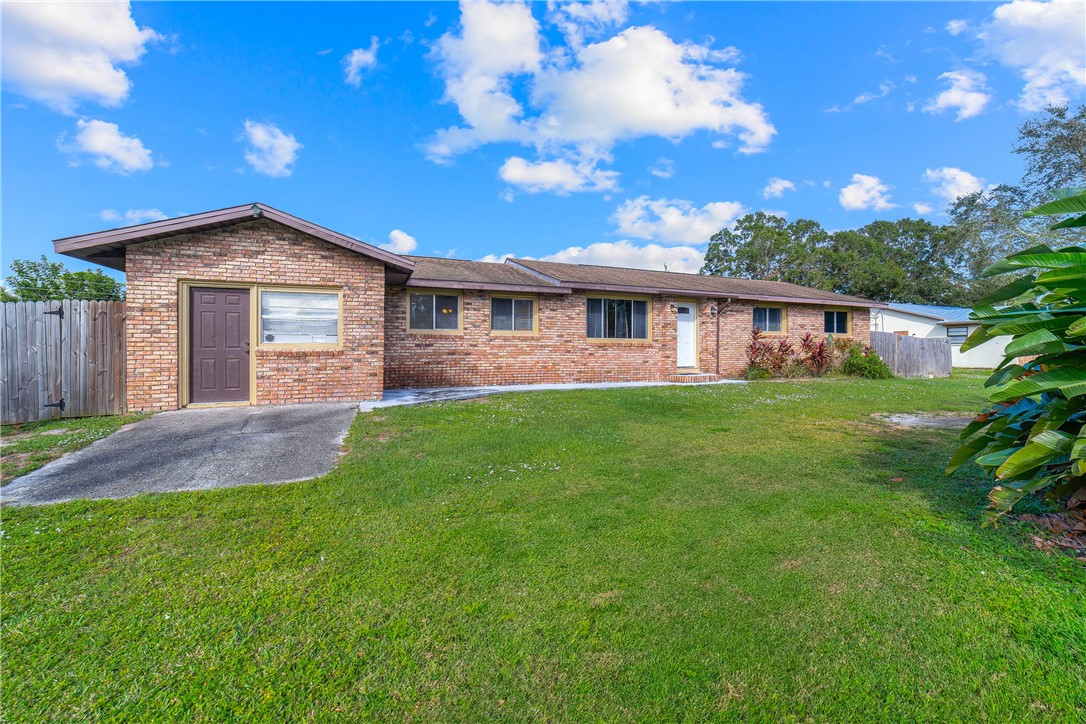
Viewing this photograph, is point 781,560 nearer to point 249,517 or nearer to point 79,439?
point 249,517

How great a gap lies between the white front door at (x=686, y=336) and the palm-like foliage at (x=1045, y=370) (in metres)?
11.8

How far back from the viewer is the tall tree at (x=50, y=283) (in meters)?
28.0

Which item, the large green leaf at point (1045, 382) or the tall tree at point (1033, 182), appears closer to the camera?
the large green leaf at point (1045, 382)

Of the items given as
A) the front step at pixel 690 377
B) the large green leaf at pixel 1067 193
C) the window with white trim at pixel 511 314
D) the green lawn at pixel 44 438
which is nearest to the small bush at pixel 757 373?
the front step at pixel 690 377

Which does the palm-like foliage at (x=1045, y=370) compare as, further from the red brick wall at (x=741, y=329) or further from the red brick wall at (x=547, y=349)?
the red brick wall at (x=741, y=329)

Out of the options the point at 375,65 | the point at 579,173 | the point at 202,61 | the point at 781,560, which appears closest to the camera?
the point at 781,560

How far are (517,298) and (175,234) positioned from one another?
7358 mm

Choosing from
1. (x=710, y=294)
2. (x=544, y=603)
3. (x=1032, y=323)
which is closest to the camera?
(x=544, y=603)

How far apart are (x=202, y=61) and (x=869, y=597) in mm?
15578

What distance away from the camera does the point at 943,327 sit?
1062 inches

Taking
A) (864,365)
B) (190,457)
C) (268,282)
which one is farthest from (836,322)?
(190,457)

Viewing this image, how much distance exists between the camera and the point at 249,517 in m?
3.64

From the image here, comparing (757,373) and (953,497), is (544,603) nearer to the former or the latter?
(953,497)

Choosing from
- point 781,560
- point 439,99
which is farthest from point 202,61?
point 781,560
